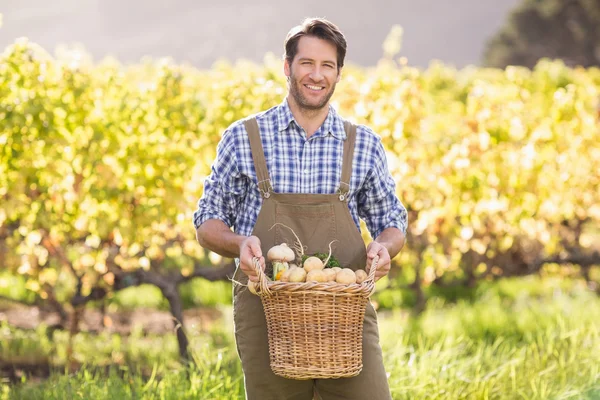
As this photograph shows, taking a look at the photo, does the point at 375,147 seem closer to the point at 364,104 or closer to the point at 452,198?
the point at 364,104

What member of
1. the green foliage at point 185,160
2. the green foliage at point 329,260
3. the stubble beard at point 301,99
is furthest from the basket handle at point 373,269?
the green foliage at point 185,160

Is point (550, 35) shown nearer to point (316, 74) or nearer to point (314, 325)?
point (316, 74)

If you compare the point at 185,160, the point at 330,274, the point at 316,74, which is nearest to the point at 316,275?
the point at 330,274

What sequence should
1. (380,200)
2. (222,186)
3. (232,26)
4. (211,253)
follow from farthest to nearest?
(232,26) → (211,253) → (380,200) → (222,186)

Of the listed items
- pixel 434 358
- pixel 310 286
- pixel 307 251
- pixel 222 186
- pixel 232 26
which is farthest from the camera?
pixel 232 26

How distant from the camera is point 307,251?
229 cm

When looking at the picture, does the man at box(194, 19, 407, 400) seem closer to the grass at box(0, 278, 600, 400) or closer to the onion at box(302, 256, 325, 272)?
the onion at box(302, 256, 325, 272)

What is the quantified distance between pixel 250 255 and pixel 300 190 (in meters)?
0.36

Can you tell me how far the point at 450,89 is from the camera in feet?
44.2

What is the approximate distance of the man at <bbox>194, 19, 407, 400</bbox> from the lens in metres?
2.29

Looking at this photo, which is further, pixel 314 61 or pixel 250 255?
pixel 314 61

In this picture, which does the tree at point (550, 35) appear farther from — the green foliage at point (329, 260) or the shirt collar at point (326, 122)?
the green foliage at point (329, 260)

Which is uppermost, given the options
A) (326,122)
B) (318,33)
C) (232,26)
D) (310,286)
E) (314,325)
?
(232,26)

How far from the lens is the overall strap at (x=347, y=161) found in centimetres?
235
